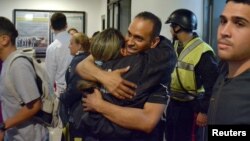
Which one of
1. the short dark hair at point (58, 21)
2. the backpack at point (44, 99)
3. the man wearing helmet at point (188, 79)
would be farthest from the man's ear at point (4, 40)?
the short dark hair at point (58, 21)

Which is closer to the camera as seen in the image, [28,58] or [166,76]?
[166,76]

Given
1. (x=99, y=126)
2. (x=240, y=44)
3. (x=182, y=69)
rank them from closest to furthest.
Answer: (x=240, y=44), (x=99, y=126), (x=182, y=69)

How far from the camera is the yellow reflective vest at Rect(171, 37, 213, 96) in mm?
2967

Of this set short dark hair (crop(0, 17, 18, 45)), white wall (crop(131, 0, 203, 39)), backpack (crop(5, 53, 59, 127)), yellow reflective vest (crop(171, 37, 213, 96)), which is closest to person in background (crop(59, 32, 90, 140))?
backpack (crop(5, 53, 59, 127))

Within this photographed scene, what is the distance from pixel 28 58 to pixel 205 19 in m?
2.37

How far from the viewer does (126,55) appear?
1.61 metres

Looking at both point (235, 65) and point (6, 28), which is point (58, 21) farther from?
point (235, 65)

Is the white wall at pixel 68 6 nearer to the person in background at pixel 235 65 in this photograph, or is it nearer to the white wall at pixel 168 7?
the white wall at pixel 168 7

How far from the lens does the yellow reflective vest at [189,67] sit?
2967 millimetres

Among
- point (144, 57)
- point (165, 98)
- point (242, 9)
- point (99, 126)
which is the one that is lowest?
point (99, 126)

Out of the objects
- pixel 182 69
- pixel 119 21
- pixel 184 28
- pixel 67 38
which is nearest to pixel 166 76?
pixel 182 69

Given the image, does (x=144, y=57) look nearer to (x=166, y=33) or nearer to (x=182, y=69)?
(x=182, y=69)

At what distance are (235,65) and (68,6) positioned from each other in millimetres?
6764

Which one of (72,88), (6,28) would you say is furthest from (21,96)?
(6,28)
